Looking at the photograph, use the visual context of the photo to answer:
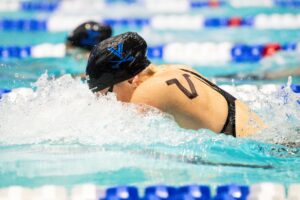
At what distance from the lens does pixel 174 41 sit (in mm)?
7402

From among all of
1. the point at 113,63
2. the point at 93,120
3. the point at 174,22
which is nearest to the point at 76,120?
the point at 93,120

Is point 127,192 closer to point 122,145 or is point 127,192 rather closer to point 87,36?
point 122,145

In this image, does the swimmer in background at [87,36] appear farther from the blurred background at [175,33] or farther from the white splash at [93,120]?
the white splash at [93,120]

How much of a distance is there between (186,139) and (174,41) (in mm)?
4235

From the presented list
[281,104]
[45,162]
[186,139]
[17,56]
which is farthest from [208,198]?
[17,56]

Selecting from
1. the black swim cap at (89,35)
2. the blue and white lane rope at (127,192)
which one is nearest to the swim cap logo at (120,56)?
the blue and white lane rope at (127,192)

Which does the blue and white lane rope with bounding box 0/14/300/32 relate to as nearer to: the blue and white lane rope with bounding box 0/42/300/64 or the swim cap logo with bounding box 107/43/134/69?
the blue and white lane rope with bounding box 0/42/300/64

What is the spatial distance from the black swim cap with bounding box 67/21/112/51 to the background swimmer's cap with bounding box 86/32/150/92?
234cm

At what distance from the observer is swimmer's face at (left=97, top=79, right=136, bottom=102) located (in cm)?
322

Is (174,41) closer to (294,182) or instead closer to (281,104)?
(281,104)

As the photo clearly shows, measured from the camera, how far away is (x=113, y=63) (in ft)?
10.6

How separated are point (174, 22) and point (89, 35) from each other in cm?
285

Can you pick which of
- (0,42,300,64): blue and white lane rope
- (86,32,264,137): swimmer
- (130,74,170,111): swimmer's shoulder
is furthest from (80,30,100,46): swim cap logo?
(130,74,170,111): swimmer's shoulder

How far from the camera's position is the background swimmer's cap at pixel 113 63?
10.5 ft
